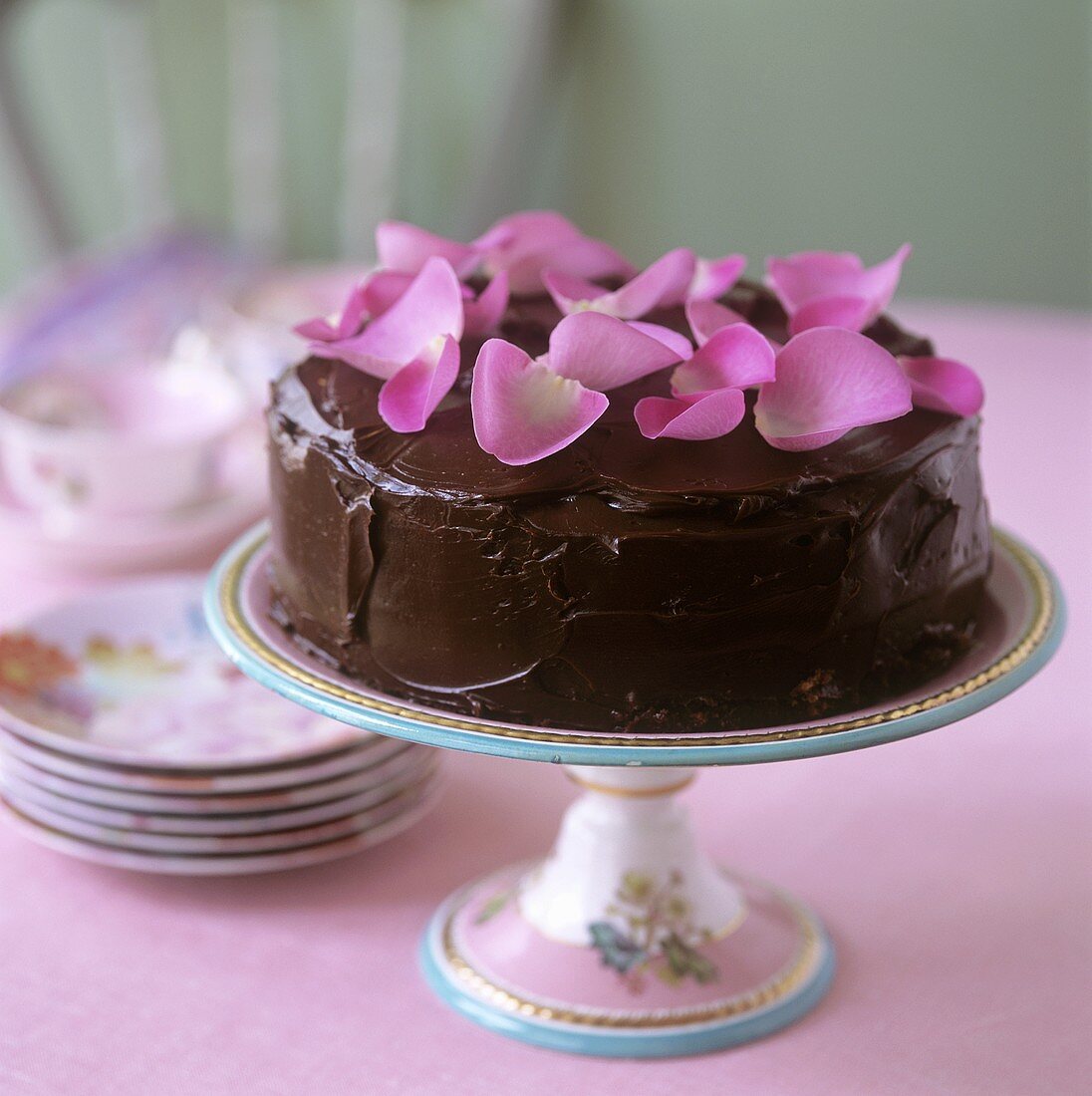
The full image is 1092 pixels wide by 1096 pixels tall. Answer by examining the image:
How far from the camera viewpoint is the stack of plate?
38.9 inches

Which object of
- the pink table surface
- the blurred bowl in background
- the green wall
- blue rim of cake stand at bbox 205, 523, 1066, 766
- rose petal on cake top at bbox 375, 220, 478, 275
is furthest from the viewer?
the green wall

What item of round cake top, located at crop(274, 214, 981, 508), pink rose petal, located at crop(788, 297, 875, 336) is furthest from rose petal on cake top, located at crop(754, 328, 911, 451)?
pink rose petal, located at crop(788, 297, 875, 336)

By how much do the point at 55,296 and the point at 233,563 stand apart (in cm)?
118

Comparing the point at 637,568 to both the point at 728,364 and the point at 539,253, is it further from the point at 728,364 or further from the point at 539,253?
the point at 539,253

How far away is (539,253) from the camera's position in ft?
3.24

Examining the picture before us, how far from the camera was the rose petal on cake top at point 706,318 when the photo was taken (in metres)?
0.85

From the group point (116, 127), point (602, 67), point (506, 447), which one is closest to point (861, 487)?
point (506, 447)

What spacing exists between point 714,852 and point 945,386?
0.38m

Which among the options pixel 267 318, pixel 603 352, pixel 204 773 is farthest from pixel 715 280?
pixel 267 318

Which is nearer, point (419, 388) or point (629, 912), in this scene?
point (419, 388)

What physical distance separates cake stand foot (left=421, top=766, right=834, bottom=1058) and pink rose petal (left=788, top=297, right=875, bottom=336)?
276 millimetres

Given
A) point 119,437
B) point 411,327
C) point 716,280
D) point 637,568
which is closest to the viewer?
point 637,568

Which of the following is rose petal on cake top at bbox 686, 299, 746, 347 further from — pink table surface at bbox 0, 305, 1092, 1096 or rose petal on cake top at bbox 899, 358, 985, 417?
pink table surface at bbox 0, 305, 1092, 1096

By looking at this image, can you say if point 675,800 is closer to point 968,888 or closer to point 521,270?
point 968,888
